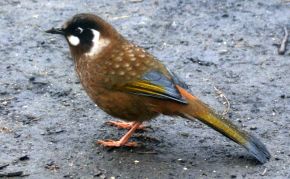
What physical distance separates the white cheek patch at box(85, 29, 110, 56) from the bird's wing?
418mm

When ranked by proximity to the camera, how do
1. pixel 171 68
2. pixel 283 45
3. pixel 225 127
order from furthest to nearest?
pixel 283 45, pixel 171 68, pixel 225 127

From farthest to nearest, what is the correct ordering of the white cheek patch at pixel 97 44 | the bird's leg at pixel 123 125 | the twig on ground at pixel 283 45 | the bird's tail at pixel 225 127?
the twig on ground at pixel 283 45
the bird's leg at pixel 123 125
the white cheek patch at pixel 97 44
the bird's tail at pixel 225 127

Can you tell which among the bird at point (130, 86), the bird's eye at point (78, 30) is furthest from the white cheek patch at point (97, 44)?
the bird's eye at point (78, 30)

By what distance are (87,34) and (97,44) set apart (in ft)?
0.48

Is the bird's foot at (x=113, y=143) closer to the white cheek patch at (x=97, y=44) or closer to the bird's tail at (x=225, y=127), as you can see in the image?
the bird's tail at (x=225, y=127)

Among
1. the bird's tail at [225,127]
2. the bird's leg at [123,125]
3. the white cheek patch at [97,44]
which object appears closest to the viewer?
the bird's tail at [225,127]

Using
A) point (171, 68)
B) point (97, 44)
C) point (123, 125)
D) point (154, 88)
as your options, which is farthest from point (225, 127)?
point (171, 68)

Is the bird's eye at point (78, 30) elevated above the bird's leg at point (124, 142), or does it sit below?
above

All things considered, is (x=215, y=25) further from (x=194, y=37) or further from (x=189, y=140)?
(x=189, y=140)

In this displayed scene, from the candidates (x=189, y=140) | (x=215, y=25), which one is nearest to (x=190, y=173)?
(x=189, y=140)

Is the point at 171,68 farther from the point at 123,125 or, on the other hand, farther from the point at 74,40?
the point at 74,40

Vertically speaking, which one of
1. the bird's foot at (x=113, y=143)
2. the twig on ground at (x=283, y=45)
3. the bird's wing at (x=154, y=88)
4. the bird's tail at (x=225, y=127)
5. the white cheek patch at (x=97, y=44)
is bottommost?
the twig on ground at (x=283, y=45)

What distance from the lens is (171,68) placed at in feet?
25.8

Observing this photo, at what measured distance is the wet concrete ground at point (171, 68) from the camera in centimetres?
611
